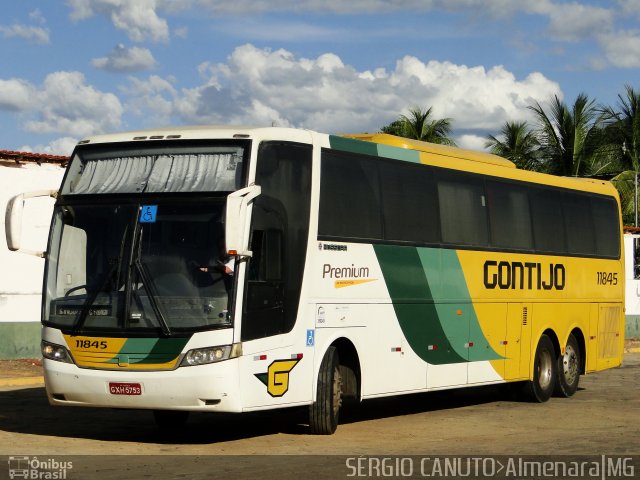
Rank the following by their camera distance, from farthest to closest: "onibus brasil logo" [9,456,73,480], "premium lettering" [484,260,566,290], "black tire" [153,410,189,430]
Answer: "premium lettering" [484,260,566,290], "black tire" [153,410,189,430], "onibus brasil logo" [9,456,73,480]

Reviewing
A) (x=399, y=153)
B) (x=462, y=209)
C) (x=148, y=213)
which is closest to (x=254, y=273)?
(x=148, y=213)

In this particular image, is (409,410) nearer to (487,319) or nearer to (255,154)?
(487,319)

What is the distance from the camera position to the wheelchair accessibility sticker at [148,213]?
1246 centimetres

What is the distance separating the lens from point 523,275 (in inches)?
717

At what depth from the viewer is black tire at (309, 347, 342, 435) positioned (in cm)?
1341

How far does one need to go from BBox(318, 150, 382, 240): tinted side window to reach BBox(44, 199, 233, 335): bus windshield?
1782 millimetres

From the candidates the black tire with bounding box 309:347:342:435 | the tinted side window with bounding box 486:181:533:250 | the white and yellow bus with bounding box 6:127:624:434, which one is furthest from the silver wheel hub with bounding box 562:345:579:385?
the black tire with bounding box 309:347:342:435

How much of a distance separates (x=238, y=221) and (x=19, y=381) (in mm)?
10198

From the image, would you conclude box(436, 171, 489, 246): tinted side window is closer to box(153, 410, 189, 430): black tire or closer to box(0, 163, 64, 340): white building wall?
box(153, 410, 189, 430): black tire

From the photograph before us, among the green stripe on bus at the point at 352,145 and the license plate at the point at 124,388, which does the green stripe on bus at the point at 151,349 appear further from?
the green stripe on bus at the point at 352,145

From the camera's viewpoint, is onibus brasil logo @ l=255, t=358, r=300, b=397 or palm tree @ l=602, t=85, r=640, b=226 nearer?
onibus brasil logo @ l=255, t=358, r=300, b=397

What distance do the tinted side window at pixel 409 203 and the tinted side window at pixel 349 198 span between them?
0.25 m

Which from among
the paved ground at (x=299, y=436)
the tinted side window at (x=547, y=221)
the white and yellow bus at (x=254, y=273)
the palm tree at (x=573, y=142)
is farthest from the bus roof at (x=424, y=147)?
the palm tree at (x=573, y=142)

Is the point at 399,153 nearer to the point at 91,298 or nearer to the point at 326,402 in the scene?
the point at 326,402
